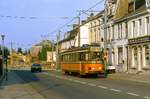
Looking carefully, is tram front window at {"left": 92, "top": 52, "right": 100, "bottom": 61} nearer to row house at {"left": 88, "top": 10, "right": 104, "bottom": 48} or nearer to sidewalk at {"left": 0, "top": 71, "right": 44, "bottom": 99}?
sidewalk at {"left": 0, "top": 71, "right": 44, "bottom": 99}

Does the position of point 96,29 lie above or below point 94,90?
above

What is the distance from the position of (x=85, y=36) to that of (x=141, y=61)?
40913 millimetres

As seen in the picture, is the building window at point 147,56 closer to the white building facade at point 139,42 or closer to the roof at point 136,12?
the white building facade at point 139,42

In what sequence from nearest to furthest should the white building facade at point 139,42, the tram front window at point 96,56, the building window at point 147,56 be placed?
the tram front window at point 96,56, the building window at point 147,56, the white building facade at point 139,42

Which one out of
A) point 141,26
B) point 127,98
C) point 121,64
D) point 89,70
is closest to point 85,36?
point 121,64

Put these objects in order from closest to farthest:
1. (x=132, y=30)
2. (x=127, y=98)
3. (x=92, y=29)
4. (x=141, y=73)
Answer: (x=127, y=98)
(x=141, y=73)
(x=132, y=30)
(x=92, y=29)

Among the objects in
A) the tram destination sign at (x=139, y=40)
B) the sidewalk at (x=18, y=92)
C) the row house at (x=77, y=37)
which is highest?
the row house at (x=77, y=37)

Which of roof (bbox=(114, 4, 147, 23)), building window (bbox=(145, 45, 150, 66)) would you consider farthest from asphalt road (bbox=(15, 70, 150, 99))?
roof (bbox=(114, 4, 147, 23))

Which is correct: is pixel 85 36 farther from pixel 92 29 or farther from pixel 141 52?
pixel 141 52

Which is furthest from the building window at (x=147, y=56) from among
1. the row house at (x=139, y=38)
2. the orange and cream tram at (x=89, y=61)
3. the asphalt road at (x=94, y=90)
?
the asphalt road at (x=94, y=90)

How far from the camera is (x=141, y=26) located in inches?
2153

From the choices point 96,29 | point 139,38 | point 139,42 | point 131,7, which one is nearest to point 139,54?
point 139,42

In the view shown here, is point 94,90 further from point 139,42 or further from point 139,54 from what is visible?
point 139,54

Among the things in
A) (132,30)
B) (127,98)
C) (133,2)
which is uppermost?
(133,2)
